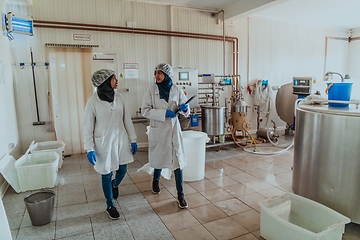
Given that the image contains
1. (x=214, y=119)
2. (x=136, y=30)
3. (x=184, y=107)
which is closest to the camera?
(x=184, y=107)

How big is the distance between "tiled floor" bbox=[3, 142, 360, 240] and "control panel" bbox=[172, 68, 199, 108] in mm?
1610

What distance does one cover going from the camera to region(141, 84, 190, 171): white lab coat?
8.42 feet

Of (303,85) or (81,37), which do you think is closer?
(81,37)

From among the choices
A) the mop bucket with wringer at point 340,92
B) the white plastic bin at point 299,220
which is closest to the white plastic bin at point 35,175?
the white plastic bin at point 299,220

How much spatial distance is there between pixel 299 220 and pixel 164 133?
1.46 meters

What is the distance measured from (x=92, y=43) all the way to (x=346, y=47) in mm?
7232

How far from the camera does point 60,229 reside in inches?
87.0

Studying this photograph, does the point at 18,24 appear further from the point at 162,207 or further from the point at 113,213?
the point at 162,207

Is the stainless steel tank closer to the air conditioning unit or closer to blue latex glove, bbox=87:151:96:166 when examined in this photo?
blue latex glove, bbox=87:151:96:166

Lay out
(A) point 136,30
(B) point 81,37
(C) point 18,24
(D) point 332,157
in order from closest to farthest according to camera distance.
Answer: (D) point 332,157
(C) point 18,24
(B) point 81,37
(A) point 136,30

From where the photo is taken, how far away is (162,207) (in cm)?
260

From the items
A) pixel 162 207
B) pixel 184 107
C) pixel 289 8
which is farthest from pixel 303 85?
pixel 162 207

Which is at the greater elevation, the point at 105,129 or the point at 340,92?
the point at 340,92

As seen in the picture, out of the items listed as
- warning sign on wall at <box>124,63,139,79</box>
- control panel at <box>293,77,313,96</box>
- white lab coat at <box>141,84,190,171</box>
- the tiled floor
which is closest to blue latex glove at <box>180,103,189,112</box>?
white lab coat at <box>141,84,190,171</box>
